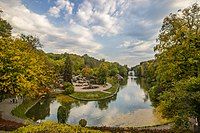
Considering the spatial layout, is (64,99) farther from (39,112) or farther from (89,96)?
(39,112)

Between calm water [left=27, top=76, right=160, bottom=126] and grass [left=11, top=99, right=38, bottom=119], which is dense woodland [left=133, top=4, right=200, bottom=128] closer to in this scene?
calm water [left=27, top=76, right=160, bottom=126]

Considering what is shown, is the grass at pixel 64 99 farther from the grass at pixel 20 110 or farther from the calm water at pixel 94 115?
the grass at pixel 20 110

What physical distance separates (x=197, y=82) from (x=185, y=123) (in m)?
2.72

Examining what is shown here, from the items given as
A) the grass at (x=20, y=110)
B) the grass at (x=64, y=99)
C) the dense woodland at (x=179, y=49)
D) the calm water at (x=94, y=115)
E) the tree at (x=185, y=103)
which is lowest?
the calm water at (x=94, y=115)

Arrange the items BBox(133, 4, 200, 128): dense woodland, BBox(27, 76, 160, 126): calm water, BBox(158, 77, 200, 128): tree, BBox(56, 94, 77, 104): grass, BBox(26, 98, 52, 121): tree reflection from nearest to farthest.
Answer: BBox(158, 77, 200, 128): tree < BBox(133, 4, 200, 128): dense woodland < BBox(27, 76, 160, 126): calm water < BBox(26, 98, 52, 121): tree reflection < BBox(56, 94, 77, 104): grass

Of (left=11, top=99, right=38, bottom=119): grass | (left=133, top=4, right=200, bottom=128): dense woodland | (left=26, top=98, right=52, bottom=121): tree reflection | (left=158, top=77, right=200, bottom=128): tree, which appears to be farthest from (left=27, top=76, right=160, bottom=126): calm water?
(left=158, top=77, right=200, bottom=128): tree

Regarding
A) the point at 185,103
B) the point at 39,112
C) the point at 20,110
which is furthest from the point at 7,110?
the point at 185,103

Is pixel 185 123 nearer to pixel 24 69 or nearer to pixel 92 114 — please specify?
pixel 24 69

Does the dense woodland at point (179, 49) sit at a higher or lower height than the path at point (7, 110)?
higher

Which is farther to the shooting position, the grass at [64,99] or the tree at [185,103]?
the grass at [64,99]

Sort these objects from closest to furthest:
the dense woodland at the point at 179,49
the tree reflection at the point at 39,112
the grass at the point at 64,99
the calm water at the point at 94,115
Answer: the dense woodland at the point at 179,49
the calm water at the point at 94,115
the tree reflection at the point at 39,112
the grass at the point at 64,99

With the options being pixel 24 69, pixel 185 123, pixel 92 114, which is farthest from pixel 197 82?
pixel 92 114

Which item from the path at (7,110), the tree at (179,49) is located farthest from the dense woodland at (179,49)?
the path at (7,110)

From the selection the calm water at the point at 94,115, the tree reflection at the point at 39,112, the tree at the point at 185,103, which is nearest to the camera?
the tree at the point at 185,103
